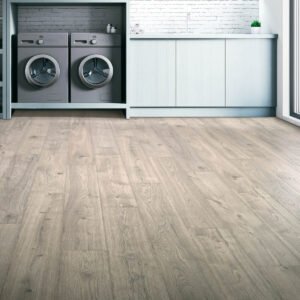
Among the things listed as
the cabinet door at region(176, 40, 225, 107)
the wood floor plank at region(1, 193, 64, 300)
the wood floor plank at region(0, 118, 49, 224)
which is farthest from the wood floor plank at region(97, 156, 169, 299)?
the cabinet door at region(176, 40, 225, 107)

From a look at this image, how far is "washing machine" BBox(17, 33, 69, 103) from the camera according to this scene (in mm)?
8031

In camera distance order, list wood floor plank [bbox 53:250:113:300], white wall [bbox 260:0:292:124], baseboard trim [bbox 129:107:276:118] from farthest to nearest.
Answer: baseboard trim [bbox 129:107:276:118] < white wall [bbox 260:0:292:124] < wood floor plank [bbox 53:250:113:300]

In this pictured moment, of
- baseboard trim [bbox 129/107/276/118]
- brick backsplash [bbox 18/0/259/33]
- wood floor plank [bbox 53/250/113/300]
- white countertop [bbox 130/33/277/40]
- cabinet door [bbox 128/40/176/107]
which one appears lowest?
wood floor plank [bbox 53/250/113/300]

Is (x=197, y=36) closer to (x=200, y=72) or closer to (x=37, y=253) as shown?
(x=200, y=72)

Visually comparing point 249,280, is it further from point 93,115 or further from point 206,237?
point 93,115

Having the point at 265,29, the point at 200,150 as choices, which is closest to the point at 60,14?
the point at 265,29

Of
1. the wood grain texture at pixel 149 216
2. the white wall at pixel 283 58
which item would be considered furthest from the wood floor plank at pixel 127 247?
the white wall at pixel 283 58

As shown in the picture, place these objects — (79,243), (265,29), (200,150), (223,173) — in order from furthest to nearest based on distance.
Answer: (265,29), (200,150), (223,173), (79,243)

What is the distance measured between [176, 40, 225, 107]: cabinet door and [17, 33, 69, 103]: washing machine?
121 centimetres

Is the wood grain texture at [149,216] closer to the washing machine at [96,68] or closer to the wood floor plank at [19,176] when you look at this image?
the wood floor plank at [19,176]

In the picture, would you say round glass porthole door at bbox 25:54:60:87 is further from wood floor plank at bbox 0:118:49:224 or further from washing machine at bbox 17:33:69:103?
wood floor plank at bbox 0:118:49:224

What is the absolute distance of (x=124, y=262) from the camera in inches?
A: 115

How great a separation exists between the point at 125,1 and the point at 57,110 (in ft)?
5.23

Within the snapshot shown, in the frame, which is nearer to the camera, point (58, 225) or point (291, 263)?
point (291, 263)
